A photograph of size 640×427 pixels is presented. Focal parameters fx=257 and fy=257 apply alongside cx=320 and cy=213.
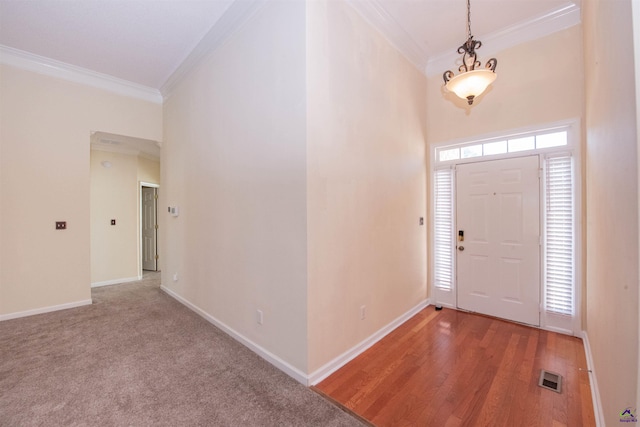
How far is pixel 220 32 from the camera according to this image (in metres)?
2.89

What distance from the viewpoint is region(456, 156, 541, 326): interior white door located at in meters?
3.06

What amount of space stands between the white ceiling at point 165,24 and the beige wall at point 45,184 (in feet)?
1.76

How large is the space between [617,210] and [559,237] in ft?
6.83

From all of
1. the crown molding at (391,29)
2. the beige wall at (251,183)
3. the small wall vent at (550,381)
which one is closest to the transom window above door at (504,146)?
the crown molding at (391,29)

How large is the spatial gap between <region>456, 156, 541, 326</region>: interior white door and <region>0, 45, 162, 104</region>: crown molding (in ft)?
16.8

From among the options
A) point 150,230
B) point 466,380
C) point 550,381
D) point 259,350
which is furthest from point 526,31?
point 150,230

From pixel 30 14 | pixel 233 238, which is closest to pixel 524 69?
pixel 233 238

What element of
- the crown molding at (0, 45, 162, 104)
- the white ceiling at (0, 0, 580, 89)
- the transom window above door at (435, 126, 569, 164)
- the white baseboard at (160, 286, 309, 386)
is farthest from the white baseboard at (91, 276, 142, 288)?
the transom window above door at (435, 126, 569, 164)

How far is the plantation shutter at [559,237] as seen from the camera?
9.30 feet

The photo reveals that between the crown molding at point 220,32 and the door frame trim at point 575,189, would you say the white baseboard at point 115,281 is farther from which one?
the door frame trim at point 575,189

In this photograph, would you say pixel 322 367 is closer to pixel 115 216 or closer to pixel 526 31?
pixel 526 31

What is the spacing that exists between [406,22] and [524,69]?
1556 mm

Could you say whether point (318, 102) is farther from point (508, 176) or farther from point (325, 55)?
point (508, 176)

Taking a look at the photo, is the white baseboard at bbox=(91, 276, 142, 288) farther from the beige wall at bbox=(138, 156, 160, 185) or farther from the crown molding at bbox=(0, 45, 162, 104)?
the crown molding at bbox=(0, 45, 162, 104)
